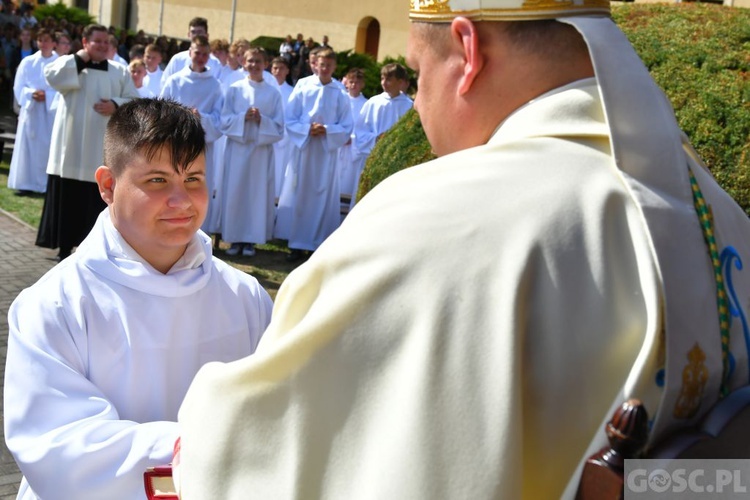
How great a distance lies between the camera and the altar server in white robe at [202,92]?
1068 cm

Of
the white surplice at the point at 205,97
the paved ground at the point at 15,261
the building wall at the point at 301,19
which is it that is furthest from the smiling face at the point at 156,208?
the building wall at the point at 301,19

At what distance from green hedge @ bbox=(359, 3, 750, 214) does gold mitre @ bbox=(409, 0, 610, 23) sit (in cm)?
270

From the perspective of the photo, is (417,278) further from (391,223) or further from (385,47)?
(385,47)

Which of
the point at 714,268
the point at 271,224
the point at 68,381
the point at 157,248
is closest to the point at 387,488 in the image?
the point at 714,268

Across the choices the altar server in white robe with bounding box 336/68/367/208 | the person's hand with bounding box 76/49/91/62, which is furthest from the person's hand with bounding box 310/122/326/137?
the person's hand with bounding box 76/49/91/62

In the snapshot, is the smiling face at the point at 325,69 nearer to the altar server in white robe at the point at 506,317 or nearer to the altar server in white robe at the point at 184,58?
the altar server in white robe at the point at 184,58

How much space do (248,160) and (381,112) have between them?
2107mm

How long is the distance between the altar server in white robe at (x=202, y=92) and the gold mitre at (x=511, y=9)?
30.1 feet

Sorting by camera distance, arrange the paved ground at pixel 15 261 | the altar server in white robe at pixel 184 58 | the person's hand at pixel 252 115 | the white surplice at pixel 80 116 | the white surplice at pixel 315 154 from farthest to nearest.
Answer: the altar server in white robe at pixel 184 58 → the white surplice at pixel 315 154 → the person's hand at pixel 252 115 → the white surplice at pixel 80 116 → the paved ground at pixel 15 261

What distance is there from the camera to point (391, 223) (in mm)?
1459

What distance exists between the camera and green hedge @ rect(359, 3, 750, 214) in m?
4.11

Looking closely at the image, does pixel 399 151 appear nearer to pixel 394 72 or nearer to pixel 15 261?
pixel 15 261

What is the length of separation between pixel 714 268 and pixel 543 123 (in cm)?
37

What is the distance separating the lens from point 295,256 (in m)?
10.9
